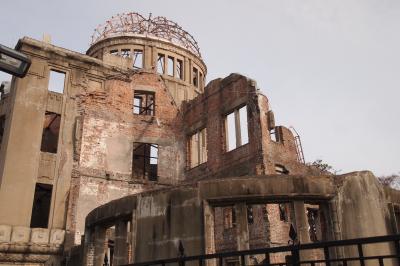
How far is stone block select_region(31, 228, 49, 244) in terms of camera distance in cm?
1725

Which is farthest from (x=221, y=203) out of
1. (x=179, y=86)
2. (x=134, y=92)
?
(x=179, y=86)

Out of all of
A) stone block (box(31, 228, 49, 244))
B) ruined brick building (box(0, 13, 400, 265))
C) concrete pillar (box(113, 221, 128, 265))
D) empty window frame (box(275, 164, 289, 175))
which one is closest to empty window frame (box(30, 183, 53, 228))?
ruined brick building (box(0, 13, 400, 265))

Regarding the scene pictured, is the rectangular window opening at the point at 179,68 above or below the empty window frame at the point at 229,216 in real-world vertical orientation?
above

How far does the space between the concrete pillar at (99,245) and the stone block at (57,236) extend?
6.76 m

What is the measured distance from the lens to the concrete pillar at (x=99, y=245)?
11484mm

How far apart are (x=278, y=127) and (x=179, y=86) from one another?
9.25 metres

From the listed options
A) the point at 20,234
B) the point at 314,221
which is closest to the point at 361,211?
the point at 314,221

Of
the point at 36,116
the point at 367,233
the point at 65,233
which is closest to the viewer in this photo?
the point at 367,233

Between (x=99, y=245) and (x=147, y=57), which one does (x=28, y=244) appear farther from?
(x=147, y=57)

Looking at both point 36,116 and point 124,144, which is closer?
point 36,116

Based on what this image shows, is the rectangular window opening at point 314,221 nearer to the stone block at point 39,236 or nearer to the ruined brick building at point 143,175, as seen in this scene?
the ruined brick building at point 143,175

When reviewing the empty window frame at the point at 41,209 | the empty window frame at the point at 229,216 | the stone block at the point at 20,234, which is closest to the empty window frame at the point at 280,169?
the empty window frame at the point at 229,216

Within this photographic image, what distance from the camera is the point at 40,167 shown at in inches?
736

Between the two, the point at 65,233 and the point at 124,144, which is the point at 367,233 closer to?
the point at 65,233
